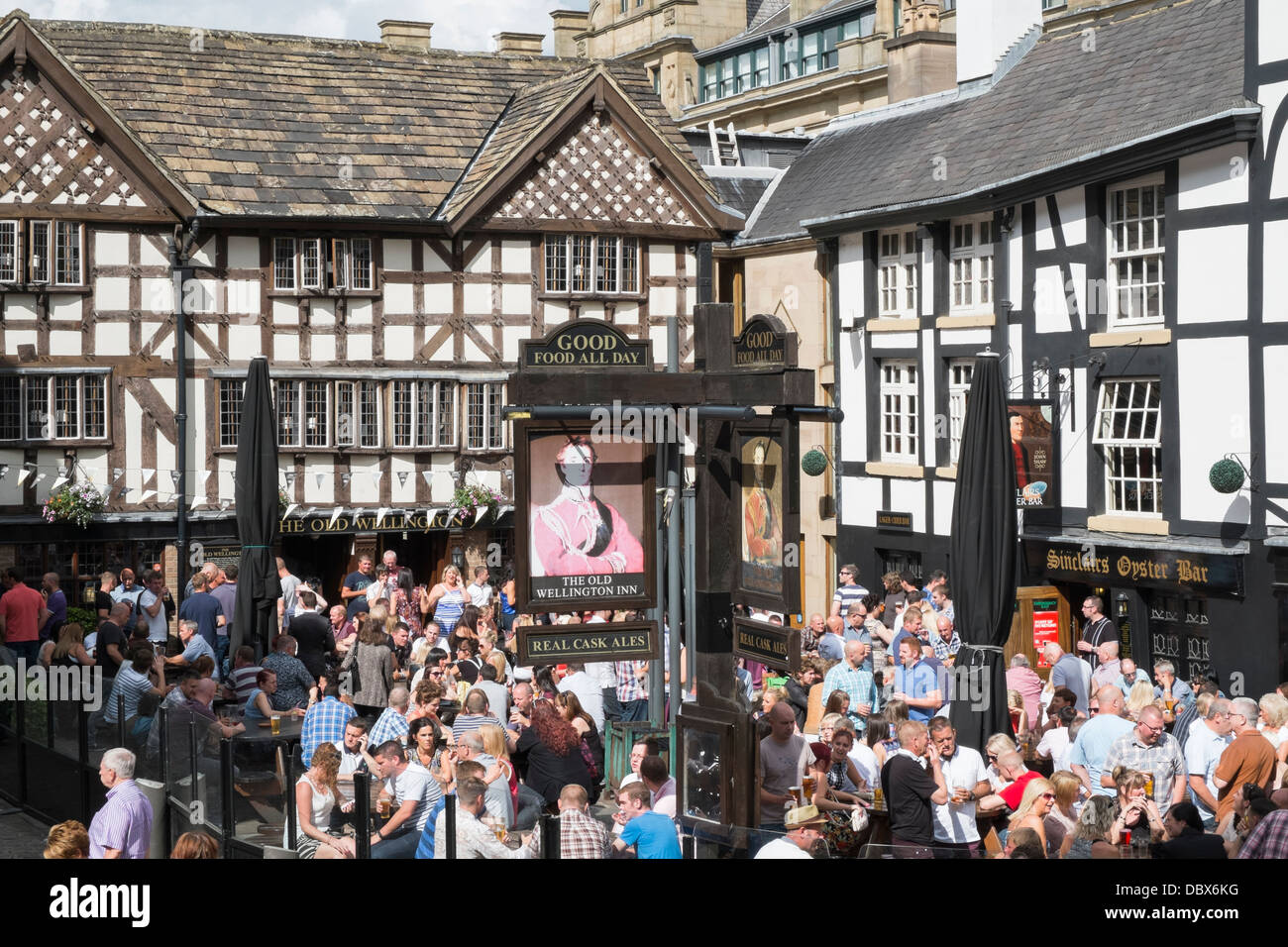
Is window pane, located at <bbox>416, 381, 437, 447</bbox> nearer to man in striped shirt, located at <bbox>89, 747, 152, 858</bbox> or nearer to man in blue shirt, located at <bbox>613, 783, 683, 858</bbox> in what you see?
man in striped shirt, located at <bbox>89, 747, 152, 858</bbox>

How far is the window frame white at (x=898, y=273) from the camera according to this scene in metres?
27.8

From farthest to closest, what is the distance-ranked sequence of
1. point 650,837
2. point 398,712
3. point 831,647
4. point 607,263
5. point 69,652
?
point 607,263 → point 831,647 → point 69,652 → point 398,712 → point 650,837

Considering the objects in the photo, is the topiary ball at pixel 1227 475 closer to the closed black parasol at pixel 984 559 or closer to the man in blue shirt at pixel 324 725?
the closed black parasol at pixel 984 559

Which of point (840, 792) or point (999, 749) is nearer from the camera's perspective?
point (999, 749)

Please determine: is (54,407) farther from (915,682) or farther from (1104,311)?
(915,682)

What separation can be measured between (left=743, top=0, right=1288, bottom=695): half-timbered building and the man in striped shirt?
14.2 m

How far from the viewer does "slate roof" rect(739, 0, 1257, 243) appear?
23062mm

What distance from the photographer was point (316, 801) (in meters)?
11.3

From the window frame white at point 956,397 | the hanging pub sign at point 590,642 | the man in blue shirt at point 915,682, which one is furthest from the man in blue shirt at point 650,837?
the window frame white at point 956,397

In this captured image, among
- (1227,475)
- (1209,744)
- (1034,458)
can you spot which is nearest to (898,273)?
(1034,458)

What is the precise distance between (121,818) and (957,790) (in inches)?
214

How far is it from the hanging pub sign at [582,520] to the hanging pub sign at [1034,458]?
12504mm
